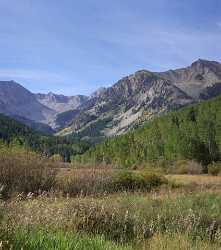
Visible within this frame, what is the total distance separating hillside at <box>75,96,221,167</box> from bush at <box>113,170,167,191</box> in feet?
162

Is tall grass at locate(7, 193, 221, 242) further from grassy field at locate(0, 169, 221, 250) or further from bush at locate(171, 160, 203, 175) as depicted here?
bush at locate(171, 160, 203, 175)

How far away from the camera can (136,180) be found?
28578 mm

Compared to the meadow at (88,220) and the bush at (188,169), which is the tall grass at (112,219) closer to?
the meadow at (88,220)

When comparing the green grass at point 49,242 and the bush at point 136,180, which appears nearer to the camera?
the green grass at point 49,242

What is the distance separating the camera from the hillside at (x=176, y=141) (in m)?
93.9

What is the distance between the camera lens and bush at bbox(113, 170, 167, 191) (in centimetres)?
2363

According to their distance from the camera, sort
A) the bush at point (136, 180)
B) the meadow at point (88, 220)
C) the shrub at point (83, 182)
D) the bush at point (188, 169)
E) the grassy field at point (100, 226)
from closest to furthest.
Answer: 1. the grassy field at point (100, 226)
2. the meadow at point (88, 220)
3. the shrub at point (83, 182)
4. the bush at point (136, 180)
5. the bush at point (188, 169)

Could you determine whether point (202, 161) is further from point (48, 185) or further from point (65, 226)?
point (65, 226)

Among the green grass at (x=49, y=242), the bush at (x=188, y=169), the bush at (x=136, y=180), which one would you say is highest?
the green grass at (x=49, y=242)

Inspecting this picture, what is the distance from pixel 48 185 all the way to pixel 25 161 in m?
1.28

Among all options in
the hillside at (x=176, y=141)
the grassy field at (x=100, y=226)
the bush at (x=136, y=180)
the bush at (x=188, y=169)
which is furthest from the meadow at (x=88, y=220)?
the hillside at (x=176, y=141)

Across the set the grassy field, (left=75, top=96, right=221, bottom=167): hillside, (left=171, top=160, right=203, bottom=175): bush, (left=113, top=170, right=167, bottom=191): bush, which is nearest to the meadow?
the grassy field

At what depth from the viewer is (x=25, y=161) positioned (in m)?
18.1

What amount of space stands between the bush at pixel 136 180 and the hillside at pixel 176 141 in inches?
1946
